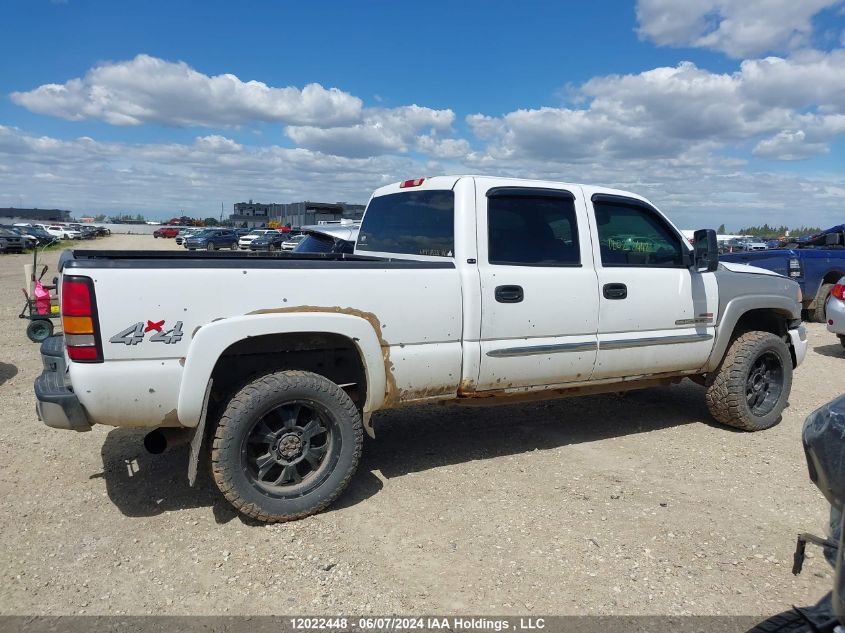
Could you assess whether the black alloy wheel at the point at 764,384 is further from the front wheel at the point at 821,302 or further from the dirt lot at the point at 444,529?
the front wheel at the point at 821,302

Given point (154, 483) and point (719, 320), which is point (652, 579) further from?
point (154, 483)

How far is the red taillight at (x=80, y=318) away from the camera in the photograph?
121 inches

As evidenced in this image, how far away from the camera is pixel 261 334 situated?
Result: 341 centimetres

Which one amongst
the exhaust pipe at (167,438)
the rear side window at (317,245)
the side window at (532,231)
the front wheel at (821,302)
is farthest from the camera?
the front wheel at (821,302)

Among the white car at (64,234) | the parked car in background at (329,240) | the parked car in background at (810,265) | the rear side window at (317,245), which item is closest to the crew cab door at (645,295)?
the parked car in background at (329,240)

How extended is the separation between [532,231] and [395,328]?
1279 millimetres

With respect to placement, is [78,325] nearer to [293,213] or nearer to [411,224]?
[411,224]

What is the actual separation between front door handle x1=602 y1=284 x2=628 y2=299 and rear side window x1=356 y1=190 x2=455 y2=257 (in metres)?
1.18

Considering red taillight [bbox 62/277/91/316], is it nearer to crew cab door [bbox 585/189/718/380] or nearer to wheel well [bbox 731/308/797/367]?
crew cab door [bbox 585/189/718/380]

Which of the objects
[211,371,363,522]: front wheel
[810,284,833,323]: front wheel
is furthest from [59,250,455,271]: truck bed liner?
[810,284,833,323]: front wheel

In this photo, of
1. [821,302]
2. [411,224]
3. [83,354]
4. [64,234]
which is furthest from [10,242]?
[83,354]

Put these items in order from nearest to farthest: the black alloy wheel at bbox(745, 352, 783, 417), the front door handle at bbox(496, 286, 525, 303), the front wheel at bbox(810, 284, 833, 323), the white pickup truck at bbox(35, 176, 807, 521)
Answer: the white pickup truck at bbox(35, 176, 807, 521) < the front door handle at bbox(496, 286, 525, 303) < the black alloy wheel at bbox(745, 352, 783, 417) < the front wheel at bbox(810, 284, 833, 323)

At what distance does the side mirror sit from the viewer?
4727mm

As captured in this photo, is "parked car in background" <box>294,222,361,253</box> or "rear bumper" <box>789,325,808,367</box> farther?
"parked car in background" <box>294,222,361,253</box>
